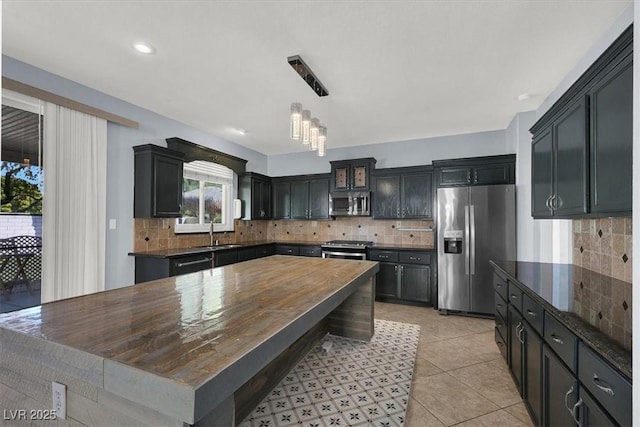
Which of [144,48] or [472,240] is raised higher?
[144,48]

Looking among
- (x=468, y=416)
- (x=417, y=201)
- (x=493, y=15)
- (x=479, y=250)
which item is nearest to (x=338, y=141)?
(x=417, y=201)

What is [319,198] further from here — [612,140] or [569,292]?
[612,140]

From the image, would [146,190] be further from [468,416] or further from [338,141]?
[468,416]

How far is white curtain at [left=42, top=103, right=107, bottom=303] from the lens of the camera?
277 cm

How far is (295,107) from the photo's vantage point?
93.6 inches

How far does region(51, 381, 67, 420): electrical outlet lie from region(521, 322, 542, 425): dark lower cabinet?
7.16ft

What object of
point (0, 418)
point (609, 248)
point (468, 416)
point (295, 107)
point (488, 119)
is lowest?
point (468, 416)

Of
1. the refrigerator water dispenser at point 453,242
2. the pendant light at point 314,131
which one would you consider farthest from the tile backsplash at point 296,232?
the pendant light at point 314,131

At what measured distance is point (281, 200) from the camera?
231 inches

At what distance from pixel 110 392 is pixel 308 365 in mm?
1965

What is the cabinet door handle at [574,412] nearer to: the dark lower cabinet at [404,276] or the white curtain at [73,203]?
the dark lower cabinet at [404,276]

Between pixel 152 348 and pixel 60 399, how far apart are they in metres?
0.40

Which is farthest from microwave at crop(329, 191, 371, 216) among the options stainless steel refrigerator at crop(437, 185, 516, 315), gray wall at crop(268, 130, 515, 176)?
stainless steel refrigerator at crop(437, 185, 516, 315)

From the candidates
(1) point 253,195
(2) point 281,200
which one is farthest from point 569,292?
(2) point 281,200
